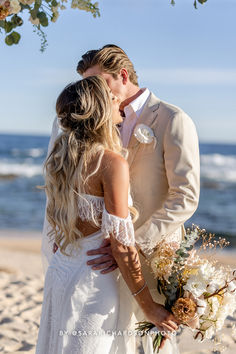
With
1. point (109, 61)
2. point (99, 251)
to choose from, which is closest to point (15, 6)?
point (109, 61)

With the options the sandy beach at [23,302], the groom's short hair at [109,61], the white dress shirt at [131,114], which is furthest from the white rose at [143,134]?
the sandy beach at [23,302]

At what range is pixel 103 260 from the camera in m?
2.37

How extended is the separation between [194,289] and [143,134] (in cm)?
94

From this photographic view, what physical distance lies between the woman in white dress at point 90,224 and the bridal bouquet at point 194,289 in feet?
0.31

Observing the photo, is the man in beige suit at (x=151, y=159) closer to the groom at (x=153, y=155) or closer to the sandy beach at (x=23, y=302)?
the groom at (x=153, y=155)

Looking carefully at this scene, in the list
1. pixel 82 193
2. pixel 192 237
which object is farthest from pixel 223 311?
pixel 82 193

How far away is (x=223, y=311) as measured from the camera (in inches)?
94.5

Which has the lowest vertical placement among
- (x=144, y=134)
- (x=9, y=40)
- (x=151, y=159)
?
(x=151, y=159)

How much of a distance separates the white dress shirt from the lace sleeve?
0.77m

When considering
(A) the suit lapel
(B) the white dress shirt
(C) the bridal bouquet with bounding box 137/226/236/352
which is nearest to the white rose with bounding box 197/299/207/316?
(C) the bridal bouquet with bounding box 137/226/236/352

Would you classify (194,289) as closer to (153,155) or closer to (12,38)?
(153,155)

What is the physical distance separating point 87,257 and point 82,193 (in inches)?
12.7

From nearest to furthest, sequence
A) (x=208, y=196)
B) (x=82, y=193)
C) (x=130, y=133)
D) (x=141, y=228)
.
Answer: (x=82, y=193) < (x=141, y=228) < (x=130, y=133) < (x=208, y=196)

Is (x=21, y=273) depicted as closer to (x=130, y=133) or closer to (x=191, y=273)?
(x=130, y=133)
